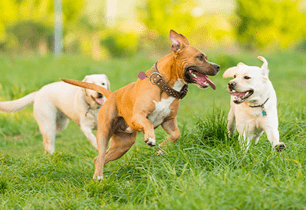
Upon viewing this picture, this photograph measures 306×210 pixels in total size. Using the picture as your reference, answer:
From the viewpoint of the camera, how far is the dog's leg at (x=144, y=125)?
10.3ft

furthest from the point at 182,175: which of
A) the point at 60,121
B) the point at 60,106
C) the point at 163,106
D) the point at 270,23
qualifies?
the point at 270,23

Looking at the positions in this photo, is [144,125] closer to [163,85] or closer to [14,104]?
[163,85]

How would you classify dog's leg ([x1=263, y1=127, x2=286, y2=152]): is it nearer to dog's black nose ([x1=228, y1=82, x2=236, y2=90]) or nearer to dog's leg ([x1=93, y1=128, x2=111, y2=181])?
dog's black nose ([x1=228, y1=82, x2=236, y2=90])

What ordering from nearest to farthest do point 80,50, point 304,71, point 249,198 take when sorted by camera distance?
1. point 249,198
2. point 304,71
3. point 80,50

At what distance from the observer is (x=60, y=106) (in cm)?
551

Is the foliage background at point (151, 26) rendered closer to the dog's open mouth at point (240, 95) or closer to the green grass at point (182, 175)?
the green grass at point (182, 175)

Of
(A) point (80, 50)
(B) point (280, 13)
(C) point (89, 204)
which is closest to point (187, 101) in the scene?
(C) point (89, 204)

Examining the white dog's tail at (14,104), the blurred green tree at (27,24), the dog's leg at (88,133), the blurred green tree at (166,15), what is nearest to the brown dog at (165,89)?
the dog's leg at (88,133)

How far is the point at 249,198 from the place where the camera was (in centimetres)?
240

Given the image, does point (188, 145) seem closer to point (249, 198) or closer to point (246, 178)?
point (246, 178)

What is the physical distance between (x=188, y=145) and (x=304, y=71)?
11.6 metres

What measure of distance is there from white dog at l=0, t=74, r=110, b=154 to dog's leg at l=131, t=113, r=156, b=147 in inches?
73.9

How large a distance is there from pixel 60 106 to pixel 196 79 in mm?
2864

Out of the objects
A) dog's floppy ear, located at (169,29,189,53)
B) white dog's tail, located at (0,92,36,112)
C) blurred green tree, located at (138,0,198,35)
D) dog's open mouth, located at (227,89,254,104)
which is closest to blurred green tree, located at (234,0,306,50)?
blurred green tree, located at (138,0,198,35)
